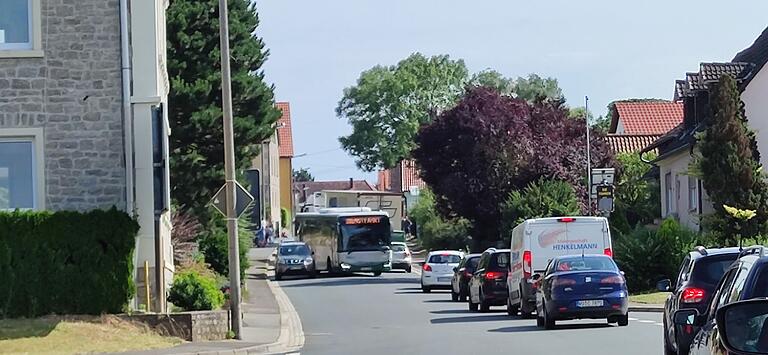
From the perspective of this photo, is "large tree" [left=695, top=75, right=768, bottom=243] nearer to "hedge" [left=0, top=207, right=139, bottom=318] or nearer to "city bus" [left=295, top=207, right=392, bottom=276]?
"hedge" [left=0, top=207, right=139, bottom=318]

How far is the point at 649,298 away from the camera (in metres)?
36.4

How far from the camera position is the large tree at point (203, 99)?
40906 mm

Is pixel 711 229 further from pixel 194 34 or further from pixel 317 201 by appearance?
pixel 317 201

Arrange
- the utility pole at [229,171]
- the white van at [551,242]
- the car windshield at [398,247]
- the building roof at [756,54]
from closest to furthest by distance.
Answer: the utility pole at [229,171]
the white van at [551,242]
the building roof at [756,54]
the car windshield at [398,247]

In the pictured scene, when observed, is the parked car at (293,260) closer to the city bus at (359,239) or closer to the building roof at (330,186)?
the city bus at (359,239)

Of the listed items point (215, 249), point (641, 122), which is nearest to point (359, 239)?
point (215, 249)

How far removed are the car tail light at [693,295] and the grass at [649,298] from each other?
17984mm

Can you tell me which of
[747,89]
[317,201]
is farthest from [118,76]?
[317,201]

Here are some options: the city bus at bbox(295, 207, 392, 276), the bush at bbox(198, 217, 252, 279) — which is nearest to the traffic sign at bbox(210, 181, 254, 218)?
the bush at bbox(198, 217, 252, 279)

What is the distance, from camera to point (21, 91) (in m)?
25.6

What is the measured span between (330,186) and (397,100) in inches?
2928

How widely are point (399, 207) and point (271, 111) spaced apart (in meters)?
73.7

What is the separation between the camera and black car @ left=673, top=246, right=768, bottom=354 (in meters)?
6.73

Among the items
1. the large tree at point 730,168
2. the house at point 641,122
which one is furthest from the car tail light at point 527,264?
the house at point 641,122
